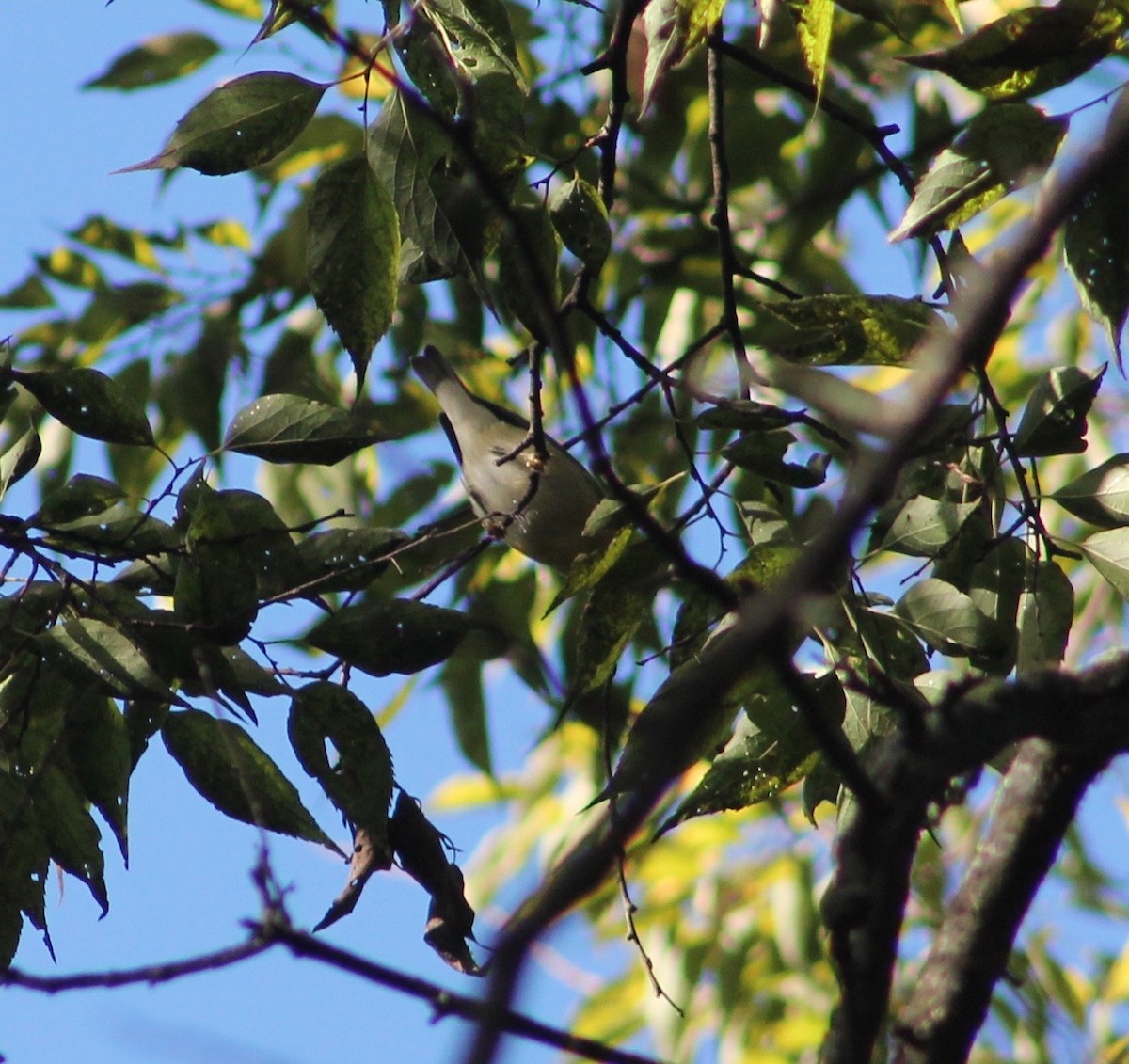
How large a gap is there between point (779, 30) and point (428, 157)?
228 centimetres

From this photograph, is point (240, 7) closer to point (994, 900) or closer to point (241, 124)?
point (241, 124)

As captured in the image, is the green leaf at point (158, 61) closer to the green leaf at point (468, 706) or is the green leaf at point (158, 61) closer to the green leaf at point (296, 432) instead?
the green leaf at point (468, 706)

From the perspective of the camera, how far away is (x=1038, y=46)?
4.60 ft

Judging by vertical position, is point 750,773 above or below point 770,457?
below

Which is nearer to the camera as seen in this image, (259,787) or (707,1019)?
(259,787)

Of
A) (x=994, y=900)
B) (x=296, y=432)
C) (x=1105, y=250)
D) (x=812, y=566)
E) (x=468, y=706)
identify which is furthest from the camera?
(x=468, y=706)

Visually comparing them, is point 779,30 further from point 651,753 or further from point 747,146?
point 651,753

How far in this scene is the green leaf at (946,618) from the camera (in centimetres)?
149

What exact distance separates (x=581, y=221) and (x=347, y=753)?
0.59m

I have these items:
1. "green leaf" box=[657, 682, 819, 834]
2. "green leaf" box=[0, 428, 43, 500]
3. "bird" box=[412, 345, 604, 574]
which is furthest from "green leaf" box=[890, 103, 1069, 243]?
"bird" box=[412, 345, 604, 574]

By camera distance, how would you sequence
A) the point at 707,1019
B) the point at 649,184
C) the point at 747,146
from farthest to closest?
the point at 707,1019 < the point at 649,184 < the point at 747,146

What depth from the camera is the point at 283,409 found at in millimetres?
1619

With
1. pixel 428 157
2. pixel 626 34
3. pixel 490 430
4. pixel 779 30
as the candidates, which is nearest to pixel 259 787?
pixel 428 157

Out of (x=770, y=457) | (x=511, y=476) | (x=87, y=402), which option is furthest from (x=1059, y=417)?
(x=511, y=476)
